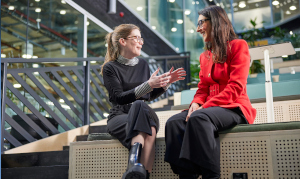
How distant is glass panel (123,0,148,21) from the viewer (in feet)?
26.5

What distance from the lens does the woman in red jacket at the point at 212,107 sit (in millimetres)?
2090

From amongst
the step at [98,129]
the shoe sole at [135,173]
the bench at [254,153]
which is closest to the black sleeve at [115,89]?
the bench at [254,153]

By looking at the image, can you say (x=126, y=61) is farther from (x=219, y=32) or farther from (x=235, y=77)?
(x=235, y=77)

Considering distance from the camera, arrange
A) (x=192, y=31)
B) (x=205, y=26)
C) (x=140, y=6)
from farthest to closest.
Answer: (x=192, y=31)
(x=140, y=6)
(x=205, y=26)

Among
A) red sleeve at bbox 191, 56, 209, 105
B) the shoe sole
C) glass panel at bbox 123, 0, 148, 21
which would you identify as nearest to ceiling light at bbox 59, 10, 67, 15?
glass panel at bbox 123, 0, 148, 21

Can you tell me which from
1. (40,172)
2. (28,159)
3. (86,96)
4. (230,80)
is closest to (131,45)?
(230,80)

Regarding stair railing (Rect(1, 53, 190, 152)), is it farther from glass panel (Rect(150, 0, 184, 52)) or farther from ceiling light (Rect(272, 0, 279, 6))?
ceiling light (Rect(272, 0, 279, 6))

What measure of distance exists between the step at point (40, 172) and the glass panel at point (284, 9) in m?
14.5

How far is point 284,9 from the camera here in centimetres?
1592

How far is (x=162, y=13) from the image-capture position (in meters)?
9.81

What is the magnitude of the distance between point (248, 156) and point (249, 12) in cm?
1606

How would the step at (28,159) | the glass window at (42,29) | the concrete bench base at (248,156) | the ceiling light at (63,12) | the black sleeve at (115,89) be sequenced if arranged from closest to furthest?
the concrete bench base at (248,156) → the black sleeve at (115,89) → the step at (28,159) → the glass window at (42,29) → the ceiling light at (63,12)

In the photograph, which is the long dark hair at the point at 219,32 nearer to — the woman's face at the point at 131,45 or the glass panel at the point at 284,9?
the woman's face at the point at 131,45

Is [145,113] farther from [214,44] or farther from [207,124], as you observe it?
[214,44]
